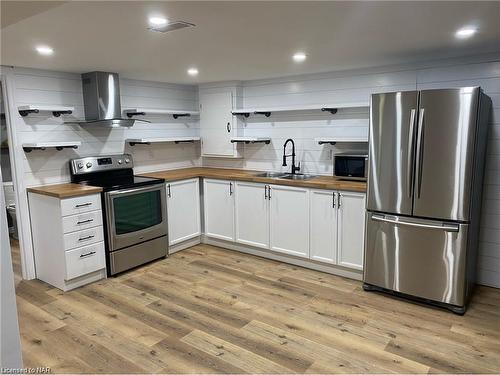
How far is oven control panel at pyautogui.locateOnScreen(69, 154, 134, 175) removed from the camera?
158 inches

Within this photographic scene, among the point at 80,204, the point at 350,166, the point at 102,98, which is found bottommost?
the point at 80,204

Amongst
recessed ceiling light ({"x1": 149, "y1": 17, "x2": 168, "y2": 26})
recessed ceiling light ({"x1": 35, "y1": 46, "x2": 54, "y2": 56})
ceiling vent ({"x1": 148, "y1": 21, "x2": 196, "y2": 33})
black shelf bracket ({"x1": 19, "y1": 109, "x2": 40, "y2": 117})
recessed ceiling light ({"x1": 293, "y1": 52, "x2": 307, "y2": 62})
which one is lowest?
black shelf bracket ({"x1": 19, "y1": 109, "x2": 40, "y2": 117})

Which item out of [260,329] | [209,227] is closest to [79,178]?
[209,227]

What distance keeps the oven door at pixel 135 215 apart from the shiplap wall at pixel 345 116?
1344 mm

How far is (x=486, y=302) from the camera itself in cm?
322

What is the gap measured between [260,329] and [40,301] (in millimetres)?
2025

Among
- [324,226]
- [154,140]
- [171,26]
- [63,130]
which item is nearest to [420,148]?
[324,226]

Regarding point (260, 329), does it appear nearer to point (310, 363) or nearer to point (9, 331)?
point (310, 363)

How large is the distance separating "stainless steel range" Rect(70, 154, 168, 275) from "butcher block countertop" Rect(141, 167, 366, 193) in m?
0.33

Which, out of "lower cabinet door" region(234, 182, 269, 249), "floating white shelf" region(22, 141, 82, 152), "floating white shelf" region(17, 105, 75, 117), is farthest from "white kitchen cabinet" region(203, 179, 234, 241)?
"floating white shelf" region(17, 105, 75, 117)

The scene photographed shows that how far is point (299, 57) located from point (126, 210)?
232 centimetres

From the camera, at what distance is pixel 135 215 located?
4039mm

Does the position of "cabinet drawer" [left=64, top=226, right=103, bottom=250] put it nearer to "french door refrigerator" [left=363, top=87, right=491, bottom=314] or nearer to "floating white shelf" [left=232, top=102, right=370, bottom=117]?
"floating white shelf" [left=232, top=102, right=370, bottom=117]

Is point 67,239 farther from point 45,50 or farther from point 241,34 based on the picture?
point 241,34
